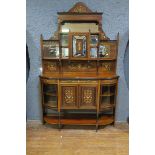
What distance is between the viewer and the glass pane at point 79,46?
3283mm

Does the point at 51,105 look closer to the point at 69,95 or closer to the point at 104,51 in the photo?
the point at 69,95

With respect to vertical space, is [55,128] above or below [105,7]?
below

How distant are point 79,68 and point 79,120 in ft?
2.45

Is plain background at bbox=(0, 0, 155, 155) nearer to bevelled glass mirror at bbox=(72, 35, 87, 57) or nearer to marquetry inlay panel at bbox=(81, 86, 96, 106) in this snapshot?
marquetry inlay panel at bbox=(81, 86, 96, 106)

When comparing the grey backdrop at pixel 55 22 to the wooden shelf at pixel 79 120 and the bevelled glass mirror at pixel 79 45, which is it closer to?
the bevelled glass mirror at pixel 79 45

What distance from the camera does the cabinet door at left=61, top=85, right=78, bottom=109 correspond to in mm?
3119

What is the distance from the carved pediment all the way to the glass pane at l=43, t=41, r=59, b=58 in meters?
0.54

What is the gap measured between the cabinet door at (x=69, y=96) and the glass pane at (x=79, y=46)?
0.49m

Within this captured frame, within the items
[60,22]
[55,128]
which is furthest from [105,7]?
[55,128]

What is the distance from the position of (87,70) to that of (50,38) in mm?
709

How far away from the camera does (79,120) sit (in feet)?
10.8

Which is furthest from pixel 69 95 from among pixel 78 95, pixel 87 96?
pixel 87 96
